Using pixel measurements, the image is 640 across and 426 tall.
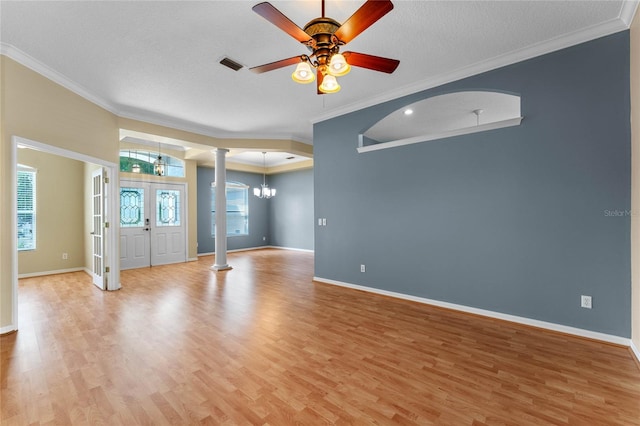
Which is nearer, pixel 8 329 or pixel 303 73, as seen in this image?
pixel 303 73

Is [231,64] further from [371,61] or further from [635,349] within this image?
[635,349]

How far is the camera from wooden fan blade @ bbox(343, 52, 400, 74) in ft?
6.87

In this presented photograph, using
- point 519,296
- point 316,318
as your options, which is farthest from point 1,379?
point 519,296

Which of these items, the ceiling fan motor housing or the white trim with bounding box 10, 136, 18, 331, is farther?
the white trim with bounding box 10, 136, 18, 331

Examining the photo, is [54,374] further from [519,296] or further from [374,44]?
[519,296]

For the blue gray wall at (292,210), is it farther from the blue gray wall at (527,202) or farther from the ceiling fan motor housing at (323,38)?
the ceiling fan motor housing at (323,38)

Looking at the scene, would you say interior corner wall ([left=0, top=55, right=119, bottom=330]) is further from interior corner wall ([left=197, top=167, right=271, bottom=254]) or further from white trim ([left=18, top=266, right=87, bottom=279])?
interior corner wall ([left=197, top=167, right=271, bottom=254])

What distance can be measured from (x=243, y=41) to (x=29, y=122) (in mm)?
2654

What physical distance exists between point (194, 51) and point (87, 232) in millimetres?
5240

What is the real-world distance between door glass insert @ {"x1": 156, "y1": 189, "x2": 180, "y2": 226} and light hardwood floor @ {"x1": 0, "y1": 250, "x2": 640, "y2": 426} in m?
3.48

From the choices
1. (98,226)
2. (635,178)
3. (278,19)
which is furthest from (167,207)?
(635,178)

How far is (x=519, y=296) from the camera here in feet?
10.2

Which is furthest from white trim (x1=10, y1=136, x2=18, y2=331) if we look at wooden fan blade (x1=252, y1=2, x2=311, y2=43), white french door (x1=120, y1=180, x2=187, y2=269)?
white french door (x1=120, y1=180, x2=187, y2=269)

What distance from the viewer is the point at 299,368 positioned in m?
2.26
